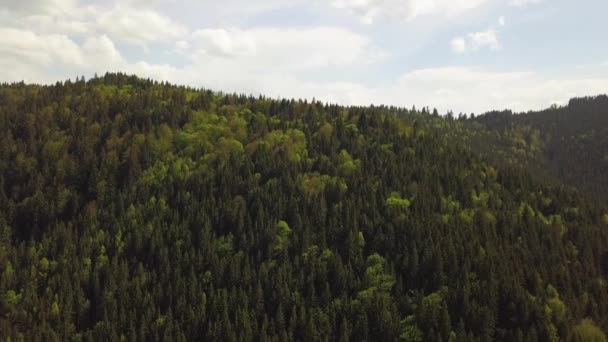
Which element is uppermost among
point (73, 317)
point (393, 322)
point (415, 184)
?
point (415, 184)

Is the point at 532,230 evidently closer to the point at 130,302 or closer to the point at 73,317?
the point at 130,302

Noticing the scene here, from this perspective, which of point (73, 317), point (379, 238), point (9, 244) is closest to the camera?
point (73, 317)

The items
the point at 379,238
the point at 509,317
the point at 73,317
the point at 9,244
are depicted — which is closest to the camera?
the point at 509,317

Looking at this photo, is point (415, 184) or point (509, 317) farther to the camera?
point (415, 184)

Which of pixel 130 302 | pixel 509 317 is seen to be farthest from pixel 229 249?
pixel 509 317

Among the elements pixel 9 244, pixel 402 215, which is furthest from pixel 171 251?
pixel 402 215

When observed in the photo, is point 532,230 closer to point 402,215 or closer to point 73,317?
point 402,215

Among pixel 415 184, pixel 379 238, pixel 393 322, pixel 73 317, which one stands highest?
pixel 415 184

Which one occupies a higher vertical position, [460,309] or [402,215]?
[402,215]

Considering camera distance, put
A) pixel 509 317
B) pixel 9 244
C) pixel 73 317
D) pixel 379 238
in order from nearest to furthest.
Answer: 1. pixel 509 317
2. pixel 73 317
3. pixel 379 238
4. pixel 9 244
